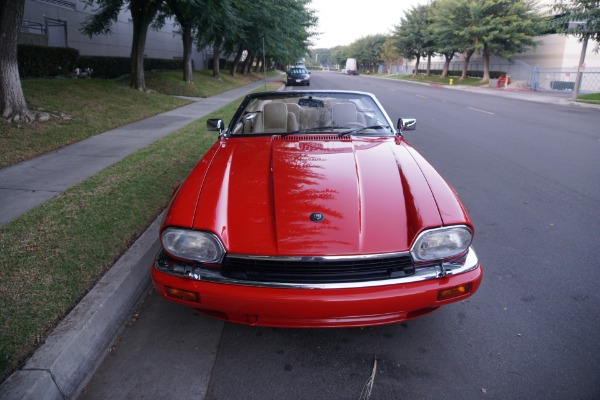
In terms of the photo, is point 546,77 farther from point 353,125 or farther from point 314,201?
point 314,201

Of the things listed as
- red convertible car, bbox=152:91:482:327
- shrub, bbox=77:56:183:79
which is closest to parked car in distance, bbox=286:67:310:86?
shrub, bbox=77:56:183:79

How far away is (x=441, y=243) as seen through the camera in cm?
245

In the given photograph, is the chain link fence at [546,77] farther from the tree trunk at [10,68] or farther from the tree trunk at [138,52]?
the tree trunk at [10,68]

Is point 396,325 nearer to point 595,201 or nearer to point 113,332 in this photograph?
point 113,332

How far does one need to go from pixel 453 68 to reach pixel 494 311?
59.3 meters

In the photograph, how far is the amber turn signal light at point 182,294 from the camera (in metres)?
2.35

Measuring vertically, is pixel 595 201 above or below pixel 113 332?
above

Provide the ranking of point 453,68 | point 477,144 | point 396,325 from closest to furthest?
1. point 396,325
2. point 477,144
3. point 453,68

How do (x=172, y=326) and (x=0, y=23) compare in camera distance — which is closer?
(x=172, y=326)

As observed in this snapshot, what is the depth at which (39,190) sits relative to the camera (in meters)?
4.98

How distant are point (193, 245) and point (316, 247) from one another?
2.31 feet

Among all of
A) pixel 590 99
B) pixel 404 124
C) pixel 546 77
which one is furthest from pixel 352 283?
pixel 546 77

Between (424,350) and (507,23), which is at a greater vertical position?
(507,23)

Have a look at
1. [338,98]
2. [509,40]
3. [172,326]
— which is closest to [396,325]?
[172,326]
